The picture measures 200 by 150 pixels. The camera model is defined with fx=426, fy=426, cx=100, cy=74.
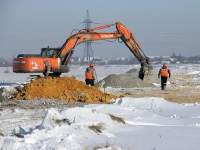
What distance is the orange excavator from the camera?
23.6 m

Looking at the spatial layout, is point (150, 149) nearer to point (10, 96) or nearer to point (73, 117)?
point (73, 117)

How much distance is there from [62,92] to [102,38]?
8.61 m

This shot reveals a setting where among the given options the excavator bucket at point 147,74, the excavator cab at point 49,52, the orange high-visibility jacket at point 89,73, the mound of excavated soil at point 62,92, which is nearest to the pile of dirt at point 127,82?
the excavator bucket at point 147,74

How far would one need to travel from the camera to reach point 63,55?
2530 centimetres

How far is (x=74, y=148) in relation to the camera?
6.43 meters

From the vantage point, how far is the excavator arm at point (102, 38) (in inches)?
992

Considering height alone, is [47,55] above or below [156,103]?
above

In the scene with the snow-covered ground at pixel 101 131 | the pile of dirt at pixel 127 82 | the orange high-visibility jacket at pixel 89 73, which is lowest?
the pile of dirt at pixel 127 82

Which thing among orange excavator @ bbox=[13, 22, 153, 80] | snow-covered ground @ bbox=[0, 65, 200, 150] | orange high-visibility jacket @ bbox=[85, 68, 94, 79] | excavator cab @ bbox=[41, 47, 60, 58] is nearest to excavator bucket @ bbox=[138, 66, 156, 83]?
orange excavator @ bbox=[13, 22, 153, 80]

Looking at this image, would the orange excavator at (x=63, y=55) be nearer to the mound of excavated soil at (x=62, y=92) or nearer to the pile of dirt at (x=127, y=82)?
the pile of dirt at (x=127, y=82)

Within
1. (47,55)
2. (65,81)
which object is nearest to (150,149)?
(65,81)

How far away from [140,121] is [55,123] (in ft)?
9.16

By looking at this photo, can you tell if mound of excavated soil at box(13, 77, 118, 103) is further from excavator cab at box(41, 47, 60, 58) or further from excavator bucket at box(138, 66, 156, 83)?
excavator bucket at box(138, 66, 156, 83)

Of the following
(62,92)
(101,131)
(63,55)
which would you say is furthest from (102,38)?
(101,131)
